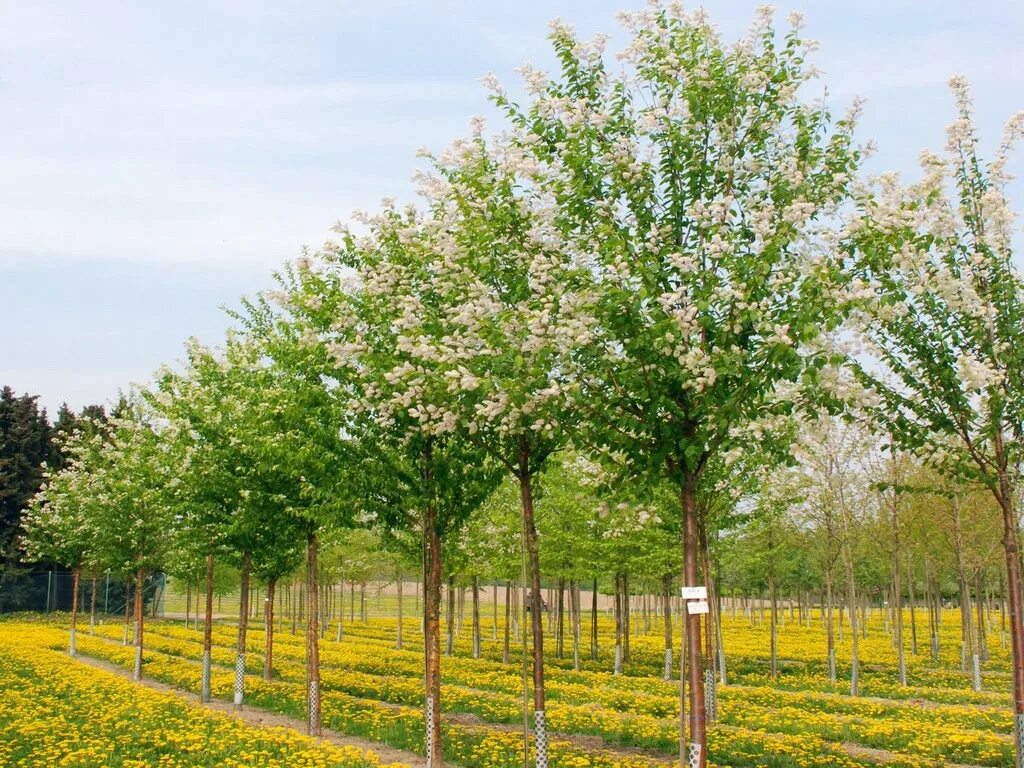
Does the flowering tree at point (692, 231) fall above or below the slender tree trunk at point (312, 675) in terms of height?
above

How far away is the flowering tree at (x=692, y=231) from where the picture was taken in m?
7.59

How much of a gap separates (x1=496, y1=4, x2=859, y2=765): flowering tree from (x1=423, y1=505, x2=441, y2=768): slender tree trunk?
16.6 ft

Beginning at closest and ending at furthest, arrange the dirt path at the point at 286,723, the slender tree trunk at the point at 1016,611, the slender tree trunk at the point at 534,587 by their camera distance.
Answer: the slender tree trunk at the point at 1016,611 < the slender tree trunk at the point at 534,587 < the dirt path at the point at 286,723

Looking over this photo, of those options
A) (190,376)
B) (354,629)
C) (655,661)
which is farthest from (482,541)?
(354,629)

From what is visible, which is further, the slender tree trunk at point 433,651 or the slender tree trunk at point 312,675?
the slender tree trunk at point 312,675

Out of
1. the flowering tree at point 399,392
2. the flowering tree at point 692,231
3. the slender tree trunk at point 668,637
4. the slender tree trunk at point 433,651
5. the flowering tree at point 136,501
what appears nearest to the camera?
the flowering tree at point 692,231

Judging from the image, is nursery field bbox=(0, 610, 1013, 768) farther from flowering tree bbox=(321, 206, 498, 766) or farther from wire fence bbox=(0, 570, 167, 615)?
wire fence bbox=(0, 570, 167, 615)

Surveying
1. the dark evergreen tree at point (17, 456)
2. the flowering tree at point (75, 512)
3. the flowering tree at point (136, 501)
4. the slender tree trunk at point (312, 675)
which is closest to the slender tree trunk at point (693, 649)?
the slender tree trunk at point (312, 675)

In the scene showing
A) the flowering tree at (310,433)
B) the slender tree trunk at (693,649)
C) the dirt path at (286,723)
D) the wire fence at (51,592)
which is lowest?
the wire fence at (51,592)

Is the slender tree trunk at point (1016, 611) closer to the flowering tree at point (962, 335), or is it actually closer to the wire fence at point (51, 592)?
the flowering tree at point (962, 335)

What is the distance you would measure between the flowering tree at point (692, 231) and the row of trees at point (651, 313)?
0.09 feet

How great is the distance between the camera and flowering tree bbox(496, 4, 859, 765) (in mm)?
7586

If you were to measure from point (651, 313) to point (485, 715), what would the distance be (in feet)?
40.7

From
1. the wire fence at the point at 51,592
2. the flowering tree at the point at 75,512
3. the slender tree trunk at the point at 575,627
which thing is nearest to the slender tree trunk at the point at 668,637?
the slender tree trunk at the point at 575,627
